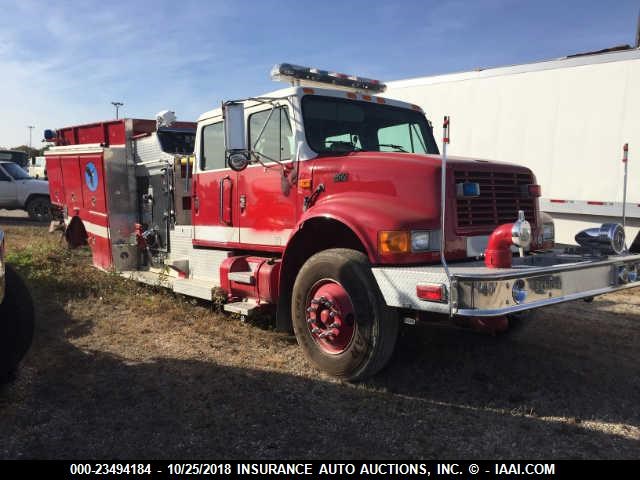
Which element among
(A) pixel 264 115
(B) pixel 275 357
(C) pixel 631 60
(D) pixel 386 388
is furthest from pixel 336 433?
(C) pixel 631 60

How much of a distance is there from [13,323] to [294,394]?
78.8 inches

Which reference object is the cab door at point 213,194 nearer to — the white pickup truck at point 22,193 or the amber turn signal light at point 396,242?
the amber turn signal light at point 396,242

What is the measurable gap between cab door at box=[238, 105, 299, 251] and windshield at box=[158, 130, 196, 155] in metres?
2.41

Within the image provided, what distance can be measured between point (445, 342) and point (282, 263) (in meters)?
1.80

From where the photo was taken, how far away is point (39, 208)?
15820 mm

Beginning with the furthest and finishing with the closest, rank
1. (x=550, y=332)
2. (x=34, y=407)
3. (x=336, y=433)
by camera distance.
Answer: (x=550, y=332), (x=34, y=407), (x=336, y=433)

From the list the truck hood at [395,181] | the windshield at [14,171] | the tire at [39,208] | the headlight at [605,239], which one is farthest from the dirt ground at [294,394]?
the windshield at [14,171]

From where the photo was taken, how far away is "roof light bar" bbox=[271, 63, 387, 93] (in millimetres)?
5207

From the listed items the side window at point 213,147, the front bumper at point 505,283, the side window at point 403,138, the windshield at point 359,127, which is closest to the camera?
the front bumper at point 505,283

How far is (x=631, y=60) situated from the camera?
7.95m

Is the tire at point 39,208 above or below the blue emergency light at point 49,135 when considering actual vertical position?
below

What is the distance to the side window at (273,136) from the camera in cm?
495

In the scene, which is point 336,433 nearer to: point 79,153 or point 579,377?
point 579,377

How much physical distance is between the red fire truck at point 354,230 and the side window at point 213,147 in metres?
0.02
